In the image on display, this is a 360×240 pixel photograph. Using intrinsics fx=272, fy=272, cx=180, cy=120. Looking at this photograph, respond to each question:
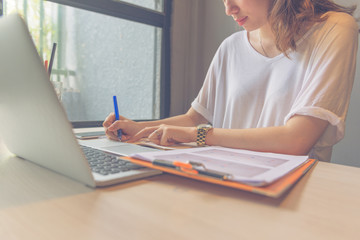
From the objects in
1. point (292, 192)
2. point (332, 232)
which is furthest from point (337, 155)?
point (332, 232)

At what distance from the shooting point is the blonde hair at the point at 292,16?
92 centimetres

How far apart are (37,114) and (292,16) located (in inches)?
34.7

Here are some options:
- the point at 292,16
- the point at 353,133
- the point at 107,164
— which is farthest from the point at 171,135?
the point at 353,133

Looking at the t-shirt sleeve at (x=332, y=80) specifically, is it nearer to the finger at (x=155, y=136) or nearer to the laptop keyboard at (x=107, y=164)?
the finger at (x=155, y=136)

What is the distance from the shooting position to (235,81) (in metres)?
1.18

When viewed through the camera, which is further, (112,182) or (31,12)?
(31,12)

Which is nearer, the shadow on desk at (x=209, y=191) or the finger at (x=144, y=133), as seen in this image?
the shadow on desk at (x=209, y=191)

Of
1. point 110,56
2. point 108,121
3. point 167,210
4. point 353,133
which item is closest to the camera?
point 167,210

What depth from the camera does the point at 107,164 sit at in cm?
47

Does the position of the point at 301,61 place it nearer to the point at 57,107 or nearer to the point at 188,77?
the point at 57,107

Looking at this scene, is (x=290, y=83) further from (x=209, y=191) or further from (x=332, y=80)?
(x=209, y=191)

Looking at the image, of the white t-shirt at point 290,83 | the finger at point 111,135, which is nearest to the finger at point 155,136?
the finger at point 111,135

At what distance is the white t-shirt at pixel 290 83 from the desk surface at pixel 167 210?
41 cm

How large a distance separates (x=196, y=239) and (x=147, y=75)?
1.82 metres
